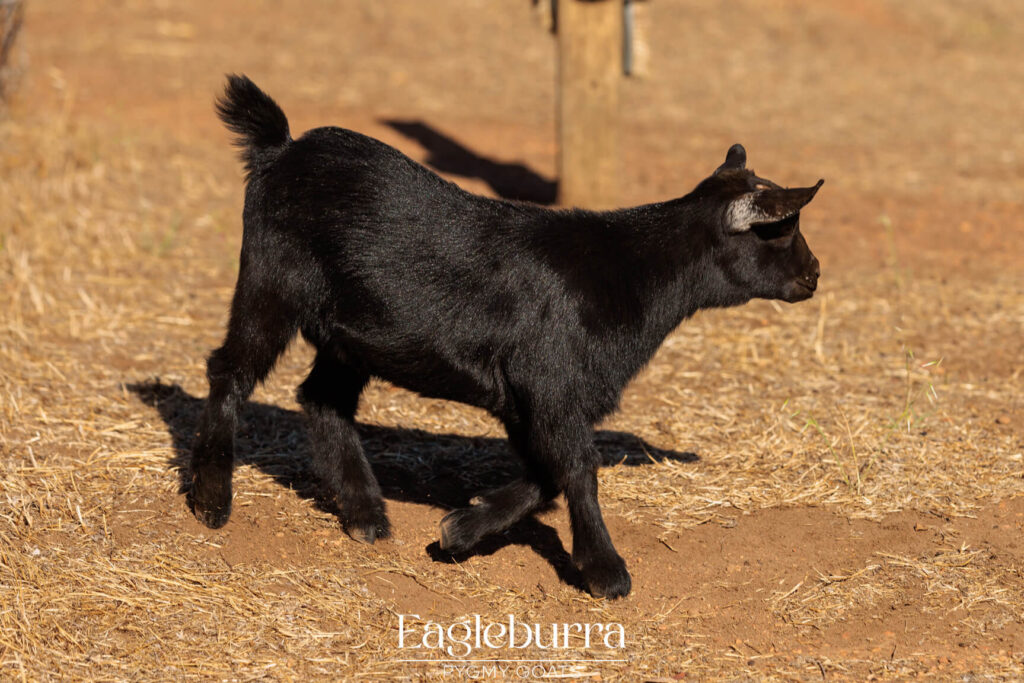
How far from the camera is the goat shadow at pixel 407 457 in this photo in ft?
16.8

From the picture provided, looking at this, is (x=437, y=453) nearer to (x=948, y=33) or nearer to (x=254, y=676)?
(x=254, y=676)

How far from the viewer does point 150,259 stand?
812 cm

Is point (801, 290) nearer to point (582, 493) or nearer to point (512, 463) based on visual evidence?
A: point (582, 493)

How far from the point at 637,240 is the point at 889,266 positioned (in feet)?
14.9

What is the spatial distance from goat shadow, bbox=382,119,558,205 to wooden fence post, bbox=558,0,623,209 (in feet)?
1.92

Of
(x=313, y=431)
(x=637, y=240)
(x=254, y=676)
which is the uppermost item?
(x=637, y=240)

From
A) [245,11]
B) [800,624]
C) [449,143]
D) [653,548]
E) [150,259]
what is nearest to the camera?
[800,624]

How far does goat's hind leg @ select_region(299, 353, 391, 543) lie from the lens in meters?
5.00

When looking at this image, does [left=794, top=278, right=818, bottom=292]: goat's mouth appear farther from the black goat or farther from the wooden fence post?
the wooden fence post

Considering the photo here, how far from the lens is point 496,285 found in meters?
4.42

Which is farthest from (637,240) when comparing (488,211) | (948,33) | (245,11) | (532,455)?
(948,33)

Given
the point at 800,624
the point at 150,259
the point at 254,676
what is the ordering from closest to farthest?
the point at 254,676 → the point at 800,624 → the point at 150,259

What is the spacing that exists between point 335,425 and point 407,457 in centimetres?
62

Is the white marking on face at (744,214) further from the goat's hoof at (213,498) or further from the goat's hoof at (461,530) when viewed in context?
the goat's hoof at (213,498)
